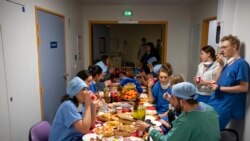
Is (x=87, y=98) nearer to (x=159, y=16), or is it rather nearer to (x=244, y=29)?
(x=244, y=29)

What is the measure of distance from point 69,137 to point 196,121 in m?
1.03

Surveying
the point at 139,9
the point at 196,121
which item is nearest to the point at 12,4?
the point at 196,121

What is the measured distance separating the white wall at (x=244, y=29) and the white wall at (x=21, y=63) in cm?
254

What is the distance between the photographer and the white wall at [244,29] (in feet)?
7.18

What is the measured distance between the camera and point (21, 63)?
7.83 ft

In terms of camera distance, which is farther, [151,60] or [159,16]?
[159,16]

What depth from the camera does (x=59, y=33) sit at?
11.8ft

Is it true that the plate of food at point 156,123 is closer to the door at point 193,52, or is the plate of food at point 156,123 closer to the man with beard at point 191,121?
the man with beard at point 191,121

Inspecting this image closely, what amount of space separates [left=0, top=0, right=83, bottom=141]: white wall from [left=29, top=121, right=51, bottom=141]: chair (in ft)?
1.91

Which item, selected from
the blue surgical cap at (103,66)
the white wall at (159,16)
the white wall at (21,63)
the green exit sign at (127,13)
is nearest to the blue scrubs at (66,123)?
the white wall at (21,63)

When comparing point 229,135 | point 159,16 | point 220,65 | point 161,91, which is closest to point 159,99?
point 161,91

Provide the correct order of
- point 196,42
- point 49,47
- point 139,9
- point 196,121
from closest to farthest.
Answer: point 196,121 → point 49,47 → point 196,42 → point 139,9

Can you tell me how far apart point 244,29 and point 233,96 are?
2.58 ft

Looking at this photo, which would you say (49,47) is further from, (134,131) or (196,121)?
(196,121)
